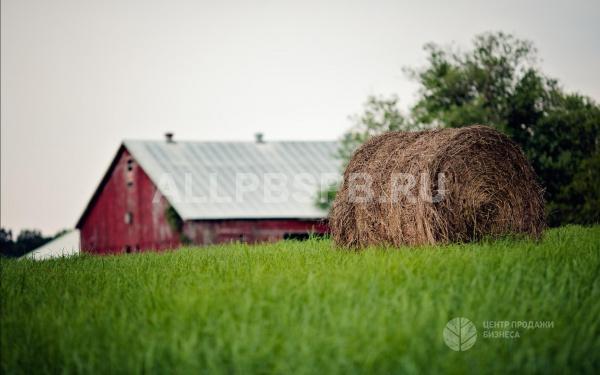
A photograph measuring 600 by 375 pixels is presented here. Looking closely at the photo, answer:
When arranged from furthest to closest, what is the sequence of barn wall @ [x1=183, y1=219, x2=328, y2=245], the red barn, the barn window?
the barn window
the red barn
barn wall @ [x1=183, y1=219, x2=328, y2=245]

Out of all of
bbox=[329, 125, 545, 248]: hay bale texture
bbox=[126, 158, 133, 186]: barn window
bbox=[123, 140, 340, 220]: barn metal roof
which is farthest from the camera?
bbox=[126, 158, 133, 186]: barn window

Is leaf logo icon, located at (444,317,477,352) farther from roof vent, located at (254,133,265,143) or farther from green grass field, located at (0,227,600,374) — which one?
roof vent, located at (254,133,265,143)

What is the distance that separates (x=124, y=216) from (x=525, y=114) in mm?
19668

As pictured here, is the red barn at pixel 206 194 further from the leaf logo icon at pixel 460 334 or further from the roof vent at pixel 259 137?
the leaf logo icon at pixel 460 334

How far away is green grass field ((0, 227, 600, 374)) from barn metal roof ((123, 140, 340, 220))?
20921 millimetres

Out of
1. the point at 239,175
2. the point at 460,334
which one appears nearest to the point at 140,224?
the point at 239,175

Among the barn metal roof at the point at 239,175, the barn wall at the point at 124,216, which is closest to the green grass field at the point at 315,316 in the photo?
the barn metal roof at the point at 239,175

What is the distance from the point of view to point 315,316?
5660 mm

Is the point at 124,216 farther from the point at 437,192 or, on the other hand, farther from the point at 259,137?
the point at 437,192

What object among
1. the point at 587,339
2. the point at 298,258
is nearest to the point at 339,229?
the point at 298,258

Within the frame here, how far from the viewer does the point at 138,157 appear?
1248 inches

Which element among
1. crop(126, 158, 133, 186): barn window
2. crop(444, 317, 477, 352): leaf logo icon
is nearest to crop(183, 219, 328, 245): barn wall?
crop(126, 158, 133, 186): barn window

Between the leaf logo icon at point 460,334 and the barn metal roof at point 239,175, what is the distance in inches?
921

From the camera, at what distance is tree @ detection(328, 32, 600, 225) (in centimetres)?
3069
